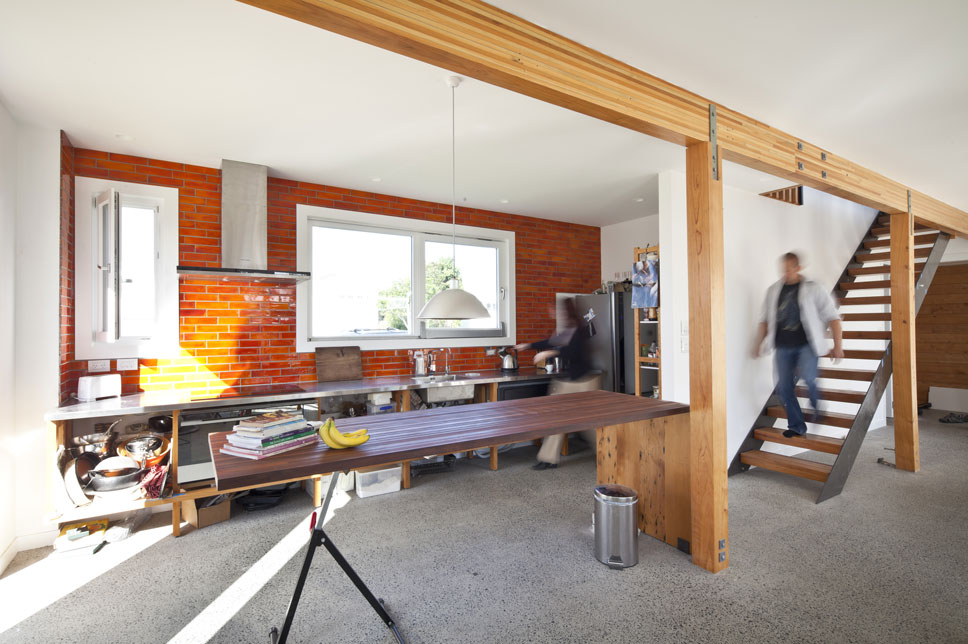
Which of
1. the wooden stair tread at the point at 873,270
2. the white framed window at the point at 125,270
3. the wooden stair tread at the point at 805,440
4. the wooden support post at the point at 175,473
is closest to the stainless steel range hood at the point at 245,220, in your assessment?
the white framed window at the point at 125,270

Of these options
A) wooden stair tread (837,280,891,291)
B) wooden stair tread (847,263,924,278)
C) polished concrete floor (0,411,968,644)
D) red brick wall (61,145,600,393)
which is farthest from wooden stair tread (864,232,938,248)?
red brick wall (61,145,600,393)

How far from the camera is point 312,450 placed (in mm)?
1986

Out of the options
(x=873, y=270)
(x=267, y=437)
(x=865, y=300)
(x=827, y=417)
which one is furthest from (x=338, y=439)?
(x=873, y=270)

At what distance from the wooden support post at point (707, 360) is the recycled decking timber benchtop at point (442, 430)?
22 cm

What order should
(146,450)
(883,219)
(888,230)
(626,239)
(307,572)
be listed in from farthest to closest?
(626,239)
(883,219)
(888,230)
(146,450)
(307,572)

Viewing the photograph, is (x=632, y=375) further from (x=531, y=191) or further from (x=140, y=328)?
(x=140, y=328)

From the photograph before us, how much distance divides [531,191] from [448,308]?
2.18 meters

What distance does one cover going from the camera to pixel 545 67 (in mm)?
2014

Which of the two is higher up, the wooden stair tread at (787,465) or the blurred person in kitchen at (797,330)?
the blurred person in kitchen at (797,330)

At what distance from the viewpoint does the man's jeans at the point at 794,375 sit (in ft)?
13.7

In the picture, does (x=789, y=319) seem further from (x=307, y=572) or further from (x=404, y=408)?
(x=307, y=572)

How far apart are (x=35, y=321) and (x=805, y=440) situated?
594cm

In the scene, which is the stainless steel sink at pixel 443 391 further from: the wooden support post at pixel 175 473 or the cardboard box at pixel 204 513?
the wooden support post at pixel 175 473

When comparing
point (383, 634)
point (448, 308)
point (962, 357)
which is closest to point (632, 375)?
point (448, 308)
